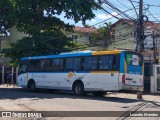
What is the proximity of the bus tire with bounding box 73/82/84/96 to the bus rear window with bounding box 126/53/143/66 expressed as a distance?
379 cm

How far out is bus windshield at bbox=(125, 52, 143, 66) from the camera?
20734 millimetres

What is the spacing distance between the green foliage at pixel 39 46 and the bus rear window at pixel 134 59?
1184 cm

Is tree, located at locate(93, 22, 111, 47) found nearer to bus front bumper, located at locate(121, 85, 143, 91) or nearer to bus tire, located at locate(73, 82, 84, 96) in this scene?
bus tire, located at locate(73, 82, 84, 96)

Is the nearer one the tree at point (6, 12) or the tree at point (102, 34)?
the tree at point (6, 12)

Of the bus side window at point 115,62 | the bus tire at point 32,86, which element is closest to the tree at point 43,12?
the bus tire at point 32,86

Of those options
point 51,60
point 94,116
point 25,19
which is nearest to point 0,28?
point 25,19

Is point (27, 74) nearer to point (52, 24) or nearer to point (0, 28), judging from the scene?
point (52, 24)

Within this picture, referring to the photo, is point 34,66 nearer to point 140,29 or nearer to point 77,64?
point 77,64

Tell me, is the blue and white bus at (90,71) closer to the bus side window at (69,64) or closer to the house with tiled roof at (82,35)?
the bus side window at (69,64)

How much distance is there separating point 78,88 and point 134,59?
4290 millimetres

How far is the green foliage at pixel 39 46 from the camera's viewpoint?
32.1 meters

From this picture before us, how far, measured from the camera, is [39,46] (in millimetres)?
32562

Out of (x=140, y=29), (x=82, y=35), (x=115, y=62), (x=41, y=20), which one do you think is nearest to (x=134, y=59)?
(x=115, y=62)

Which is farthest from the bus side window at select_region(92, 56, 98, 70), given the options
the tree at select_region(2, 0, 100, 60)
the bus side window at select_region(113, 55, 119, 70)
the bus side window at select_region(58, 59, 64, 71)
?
the tree at select_region(2, 0, 100, 60)
